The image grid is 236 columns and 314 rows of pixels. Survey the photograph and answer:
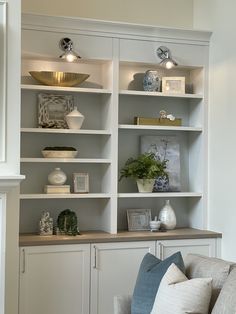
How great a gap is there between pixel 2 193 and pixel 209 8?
7.74 ft

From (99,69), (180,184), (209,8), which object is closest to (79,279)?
(180,184)

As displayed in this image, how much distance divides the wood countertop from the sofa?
2.73 feet

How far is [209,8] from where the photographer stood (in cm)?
480

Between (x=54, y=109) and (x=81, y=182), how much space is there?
2.03 feet

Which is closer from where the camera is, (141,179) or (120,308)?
(120,308)

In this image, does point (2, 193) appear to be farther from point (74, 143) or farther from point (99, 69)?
point (99, 69)

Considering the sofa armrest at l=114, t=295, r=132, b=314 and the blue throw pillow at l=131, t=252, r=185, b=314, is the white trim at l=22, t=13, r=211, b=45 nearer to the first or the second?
the blue throw pillow at l=131, t=252, r=185, b=314

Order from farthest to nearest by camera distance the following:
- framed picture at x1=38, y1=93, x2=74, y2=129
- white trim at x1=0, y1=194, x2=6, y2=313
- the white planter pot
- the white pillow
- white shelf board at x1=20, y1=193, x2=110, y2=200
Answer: the white planter pot → framed picture at x1=38, y1=93, x2=74, y2=129 → white shelf board at x1=20, y1=193, x2=110, y2=200 → white trim at x1=0, y1=194, x2=6, y2=313 → the white pillow

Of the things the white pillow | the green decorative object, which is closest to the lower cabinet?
the green decorative object

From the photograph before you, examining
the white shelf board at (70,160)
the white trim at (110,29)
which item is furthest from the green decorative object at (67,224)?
the white trim at (110,29)

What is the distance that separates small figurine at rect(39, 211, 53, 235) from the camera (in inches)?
173

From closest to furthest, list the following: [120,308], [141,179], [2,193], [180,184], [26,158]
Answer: [120,308]
[2,193]
[26,158]
[141,179]
[180,184]

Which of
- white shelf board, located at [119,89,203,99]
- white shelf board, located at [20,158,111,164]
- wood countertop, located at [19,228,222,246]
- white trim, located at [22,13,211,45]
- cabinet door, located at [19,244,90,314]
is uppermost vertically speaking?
white trim, located at [22,13,211,45]

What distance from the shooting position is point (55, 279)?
13.9ft
